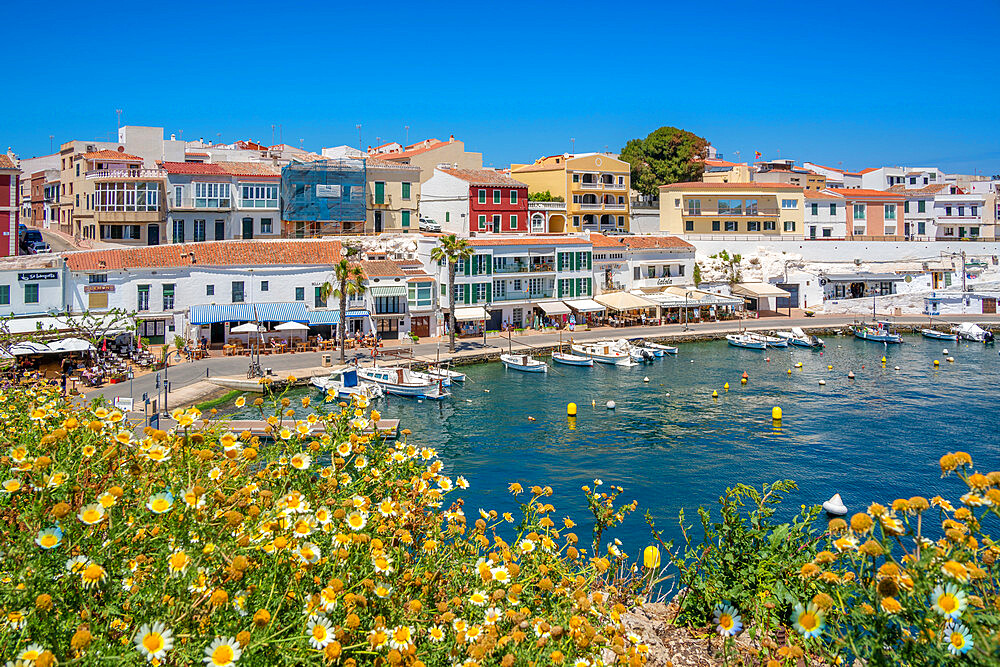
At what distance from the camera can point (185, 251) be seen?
4750 centimetres

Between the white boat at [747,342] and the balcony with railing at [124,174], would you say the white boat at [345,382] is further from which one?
the white boat at [747,342]

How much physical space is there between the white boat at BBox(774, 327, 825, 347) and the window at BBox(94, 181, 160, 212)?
43225 millimetres

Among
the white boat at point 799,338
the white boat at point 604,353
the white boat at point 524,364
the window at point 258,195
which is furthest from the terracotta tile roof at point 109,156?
the white boat at point 799,338

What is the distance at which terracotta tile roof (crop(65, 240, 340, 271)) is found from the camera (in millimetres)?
45000

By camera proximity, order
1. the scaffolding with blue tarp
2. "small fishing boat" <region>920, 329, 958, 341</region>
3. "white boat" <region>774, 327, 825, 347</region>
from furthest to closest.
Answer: the scaffolding with blue tarp
"small fishing boat" <region>920, 329, 958, 341</region>
"white boat" <region>774, 327, 825, 347</region>

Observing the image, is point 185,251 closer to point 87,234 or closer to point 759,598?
point 87,234

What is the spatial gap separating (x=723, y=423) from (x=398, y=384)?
15.2 meters

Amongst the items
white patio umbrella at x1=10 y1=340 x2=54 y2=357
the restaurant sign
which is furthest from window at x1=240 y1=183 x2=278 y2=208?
white patio umbrella at x1=10 y1=340 x2=54 y2=357

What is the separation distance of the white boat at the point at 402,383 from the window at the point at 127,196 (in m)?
23.7

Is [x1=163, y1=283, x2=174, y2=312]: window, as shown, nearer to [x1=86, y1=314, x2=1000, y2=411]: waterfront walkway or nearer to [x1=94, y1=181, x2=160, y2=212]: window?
Result: [x1=86, y1=314, x2=1000, y2=411]: waterfront walkway

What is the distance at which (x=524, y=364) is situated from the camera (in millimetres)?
44969

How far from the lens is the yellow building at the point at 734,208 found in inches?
2904

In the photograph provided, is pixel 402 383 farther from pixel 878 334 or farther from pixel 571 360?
pixel 878 334

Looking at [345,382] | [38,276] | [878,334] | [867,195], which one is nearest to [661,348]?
[878,334]
